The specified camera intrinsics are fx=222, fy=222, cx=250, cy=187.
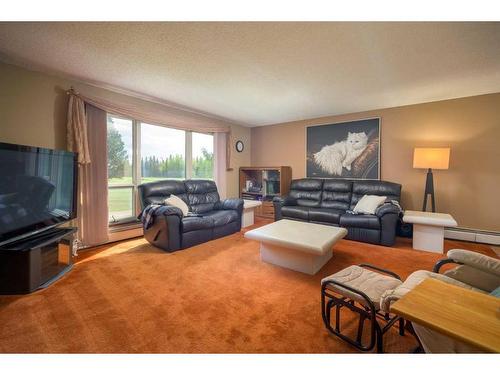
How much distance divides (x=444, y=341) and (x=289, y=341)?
2.73ft

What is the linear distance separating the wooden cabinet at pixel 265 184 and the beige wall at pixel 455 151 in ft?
6.29

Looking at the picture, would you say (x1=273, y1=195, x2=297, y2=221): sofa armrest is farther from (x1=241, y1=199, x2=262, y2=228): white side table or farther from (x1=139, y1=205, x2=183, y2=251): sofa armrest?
(x1=139, y1=205, x2=183, y2=251): sofa armrest

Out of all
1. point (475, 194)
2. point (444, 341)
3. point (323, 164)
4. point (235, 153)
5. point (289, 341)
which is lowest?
point (289, 341)

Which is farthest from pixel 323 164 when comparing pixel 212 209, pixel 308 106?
pixel 212 209

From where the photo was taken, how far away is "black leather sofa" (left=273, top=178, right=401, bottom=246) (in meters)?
3.28

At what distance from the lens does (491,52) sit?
216 cm

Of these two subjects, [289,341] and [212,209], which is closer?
[289,341]

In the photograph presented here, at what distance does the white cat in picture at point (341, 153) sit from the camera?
4336mm

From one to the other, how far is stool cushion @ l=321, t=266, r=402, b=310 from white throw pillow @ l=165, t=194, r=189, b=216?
2.49 meters

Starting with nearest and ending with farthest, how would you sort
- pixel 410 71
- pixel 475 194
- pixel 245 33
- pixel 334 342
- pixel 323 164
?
1. pixel 334 342
2. pixel 245 33
3. pixel 410 71
4. pixel 475 194
5. pixel 323 164

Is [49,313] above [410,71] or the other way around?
the other way around

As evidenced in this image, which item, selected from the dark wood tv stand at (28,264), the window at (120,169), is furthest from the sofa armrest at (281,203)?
the dark wood tv stand at (28,264)
